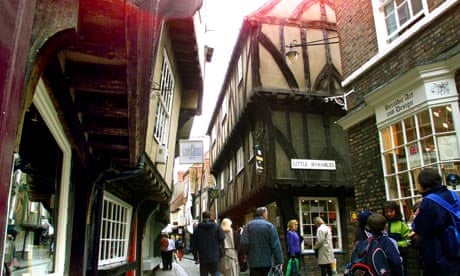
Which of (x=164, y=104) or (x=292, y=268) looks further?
(x=292, y=268)

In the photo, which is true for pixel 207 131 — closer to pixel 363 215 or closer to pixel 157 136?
pixel 157 136

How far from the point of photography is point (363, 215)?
4.80 meters

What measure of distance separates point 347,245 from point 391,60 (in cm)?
794

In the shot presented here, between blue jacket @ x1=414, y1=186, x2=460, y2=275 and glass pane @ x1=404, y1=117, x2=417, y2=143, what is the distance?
9.70 feet

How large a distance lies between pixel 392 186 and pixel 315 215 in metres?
6.88

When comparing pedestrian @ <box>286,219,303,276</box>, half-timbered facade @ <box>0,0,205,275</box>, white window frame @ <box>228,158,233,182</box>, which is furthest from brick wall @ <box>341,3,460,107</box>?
white window frame @ <box>228,158,233,182</box>

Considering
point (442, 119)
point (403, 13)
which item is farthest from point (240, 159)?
point (442, 119)

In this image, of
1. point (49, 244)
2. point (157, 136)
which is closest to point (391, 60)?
point (157, 136)

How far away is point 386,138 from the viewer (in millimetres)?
7004

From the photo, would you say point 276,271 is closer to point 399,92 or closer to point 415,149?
point 415,149

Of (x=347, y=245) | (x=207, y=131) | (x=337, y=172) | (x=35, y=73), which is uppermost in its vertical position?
(x=207, y=131)

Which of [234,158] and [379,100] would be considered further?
[234,158]

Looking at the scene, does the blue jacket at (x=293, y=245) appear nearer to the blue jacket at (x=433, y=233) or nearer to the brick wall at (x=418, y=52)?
the brick wall at (x=418, y=52)

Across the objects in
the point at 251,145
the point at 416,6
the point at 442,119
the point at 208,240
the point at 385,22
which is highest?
the point at 385,22
